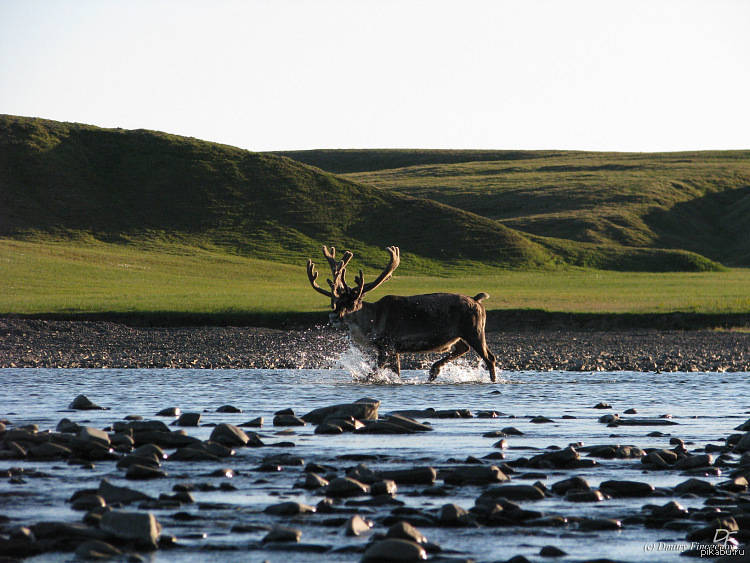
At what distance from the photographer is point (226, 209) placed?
92688 mm

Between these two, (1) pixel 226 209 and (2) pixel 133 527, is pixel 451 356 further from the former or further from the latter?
(1) pixel 226 209

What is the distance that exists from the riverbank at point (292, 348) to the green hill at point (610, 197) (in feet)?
184

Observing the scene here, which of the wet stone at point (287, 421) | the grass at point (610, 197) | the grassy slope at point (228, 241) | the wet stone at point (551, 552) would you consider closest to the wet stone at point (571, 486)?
the wet stone at point (551, 552)

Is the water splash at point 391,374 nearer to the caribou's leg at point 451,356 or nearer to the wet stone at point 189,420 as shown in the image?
the caribou's leg at point 451,356

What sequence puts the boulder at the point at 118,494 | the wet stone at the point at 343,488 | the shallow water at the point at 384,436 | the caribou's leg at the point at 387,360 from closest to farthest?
the shallow water at the point at 384,436 < the boulder at the point at 118,494 < the wet stone at the point at 343,488 < the caribou's leg at the point at 387,360

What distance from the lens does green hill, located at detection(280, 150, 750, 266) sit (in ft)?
361

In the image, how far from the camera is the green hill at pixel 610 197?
110000mm

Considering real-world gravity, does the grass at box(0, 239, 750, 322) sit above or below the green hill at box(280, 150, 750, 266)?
below

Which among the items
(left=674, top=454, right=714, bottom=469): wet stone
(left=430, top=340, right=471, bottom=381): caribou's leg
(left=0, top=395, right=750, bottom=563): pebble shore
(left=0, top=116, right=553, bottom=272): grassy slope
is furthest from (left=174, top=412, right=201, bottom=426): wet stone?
(left=0, top=116, right=553, bottom=272): grassy slope

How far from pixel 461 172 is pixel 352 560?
153 meters

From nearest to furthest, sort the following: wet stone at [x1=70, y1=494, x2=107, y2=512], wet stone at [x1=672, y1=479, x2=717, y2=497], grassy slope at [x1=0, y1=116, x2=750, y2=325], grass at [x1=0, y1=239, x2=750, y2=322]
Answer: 1. wet stone at [x1=70, y1=494, x2=107, y2=512]
2. wet stone at [x1=672, y1=479, x2=717, y2=497]
3. grass at [x1=0, y1=239, x2=750, y2=322]
4. grassy slope at [x1=0, y1=116, x2=750, y2=325]

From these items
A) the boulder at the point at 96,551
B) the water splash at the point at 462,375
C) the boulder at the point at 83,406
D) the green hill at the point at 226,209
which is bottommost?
the water splash at the point at 462,375

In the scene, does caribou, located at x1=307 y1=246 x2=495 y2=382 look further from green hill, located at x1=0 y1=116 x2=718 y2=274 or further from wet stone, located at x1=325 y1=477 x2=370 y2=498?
green hill, located at x1=0 y1=116 x2=718 y2=274

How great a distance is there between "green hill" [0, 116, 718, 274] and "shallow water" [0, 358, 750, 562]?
55.5 metres
